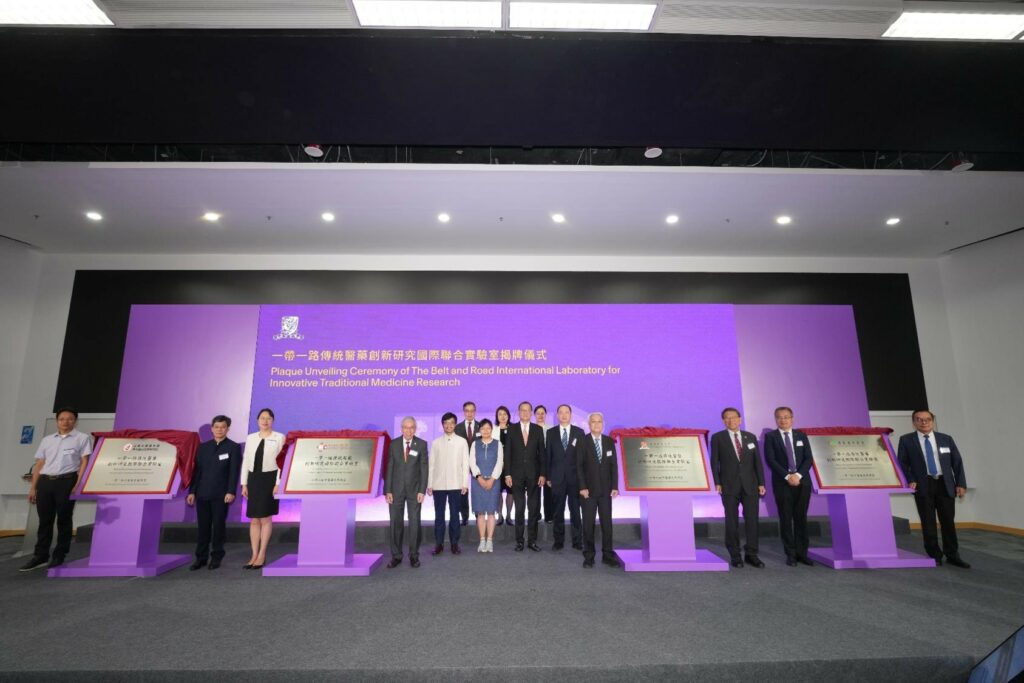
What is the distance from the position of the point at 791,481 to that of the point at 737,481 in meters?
0.56

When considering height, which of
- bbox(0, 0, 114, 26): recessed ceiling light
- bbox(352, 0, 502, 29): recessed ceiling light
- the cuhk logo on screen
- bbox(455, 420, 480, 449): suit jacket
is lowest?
bbox(455, 420, 480, 449): suit jacket

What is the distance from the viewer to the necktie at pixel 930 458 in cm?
463

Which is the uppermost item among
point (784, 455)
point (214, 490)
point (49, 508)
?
point (784, 455)

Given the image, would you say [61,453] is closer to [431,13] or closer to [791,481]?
[431,13]

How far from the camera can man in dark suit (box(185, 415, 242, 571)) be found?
178 inches

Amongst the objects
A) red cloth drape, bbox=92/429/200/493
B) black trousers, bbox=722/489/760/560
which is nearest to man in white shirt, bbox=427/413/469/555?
red cloth drape, bbox=92/429/200/493

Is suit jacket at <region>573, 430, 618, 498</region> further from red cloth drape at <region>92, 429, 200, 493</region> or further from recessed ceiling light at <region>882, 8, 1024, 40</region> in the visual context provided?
red cloth drape at <region>92, 429, 200, 493</region>

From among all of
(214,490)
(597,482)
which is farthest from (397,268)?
(597,482)

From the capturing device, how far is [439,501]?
16.6ft

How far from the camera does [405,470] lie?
4699mm

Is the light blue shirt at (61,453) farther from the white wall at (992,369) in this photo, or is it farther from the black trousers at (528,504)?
the white wall at (992,369)

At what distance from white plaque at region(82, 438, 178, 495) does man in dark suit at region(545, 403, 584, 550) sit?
3744 mm

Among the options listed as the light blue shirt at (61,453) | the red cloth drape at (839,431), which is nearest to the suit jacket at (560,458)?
the red cloth drape at (839,431)

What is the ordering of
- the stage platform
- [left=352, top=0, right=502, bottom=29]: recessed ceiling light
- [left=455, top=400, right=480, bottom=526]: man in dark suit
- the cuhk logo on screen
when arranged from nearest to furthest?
1. [left=352, top=0, right=502, bottom=29]: recessed ceiling light
2. the stage platform
3. [left=455, top=400, right=480, bottom=526]: man in dark suit
4. the cuhk logo on screen
